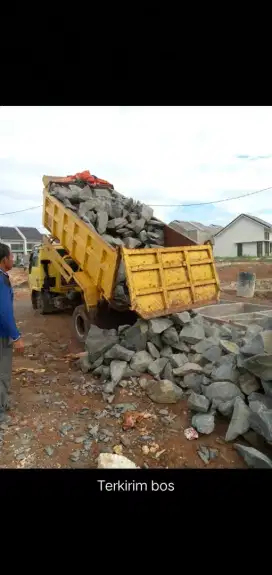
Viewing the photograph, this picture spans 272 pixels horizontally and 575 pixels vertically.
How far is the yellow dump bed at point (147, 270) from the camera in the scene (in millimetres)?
4848

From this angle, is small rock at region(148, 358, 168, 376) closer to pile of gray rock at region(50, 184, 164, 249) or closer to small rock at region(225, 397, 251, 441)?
small rock at region(225, 397, 251, 441)

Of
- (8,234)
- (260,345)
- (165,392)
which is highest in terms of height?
(8,234)

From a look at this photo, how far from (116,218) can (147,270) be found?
1898mm

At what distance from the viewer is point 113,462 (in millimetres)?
3143

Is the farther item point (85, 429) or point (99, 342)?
point (99, 342)

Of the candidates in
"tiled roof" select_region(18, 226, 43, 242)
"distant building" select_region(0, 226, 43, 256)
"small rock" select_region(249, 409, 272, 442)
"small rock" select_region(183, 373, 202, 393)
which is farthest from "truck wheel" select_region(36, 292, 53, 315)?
"tiled roof" select_region(18, 226, 43, 242)

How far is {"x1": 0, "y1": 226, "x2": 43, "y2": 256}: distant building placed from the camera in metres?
43.5

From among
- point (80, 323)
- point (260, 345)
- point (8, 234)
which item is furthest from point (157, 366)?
point (8, 234)

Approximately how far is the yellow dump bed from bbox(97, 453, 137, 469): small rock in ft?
6.55

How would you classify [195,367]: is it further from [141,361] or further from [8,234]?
[8,234]

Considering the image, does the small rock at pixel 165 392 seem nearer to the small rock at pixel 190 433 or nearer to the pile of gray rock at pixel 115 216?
the small rock at pixel 190 433

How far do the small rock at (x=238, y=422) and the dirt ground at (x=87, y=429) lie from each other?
0.12 metres

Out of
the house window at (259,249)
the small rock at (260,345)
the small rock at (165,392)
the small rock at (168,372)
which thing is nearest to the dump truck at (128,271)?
the small rock at (168,372)

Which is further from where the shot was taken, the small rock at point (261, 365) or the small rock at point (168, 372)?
the small rock at point (168, 372)
